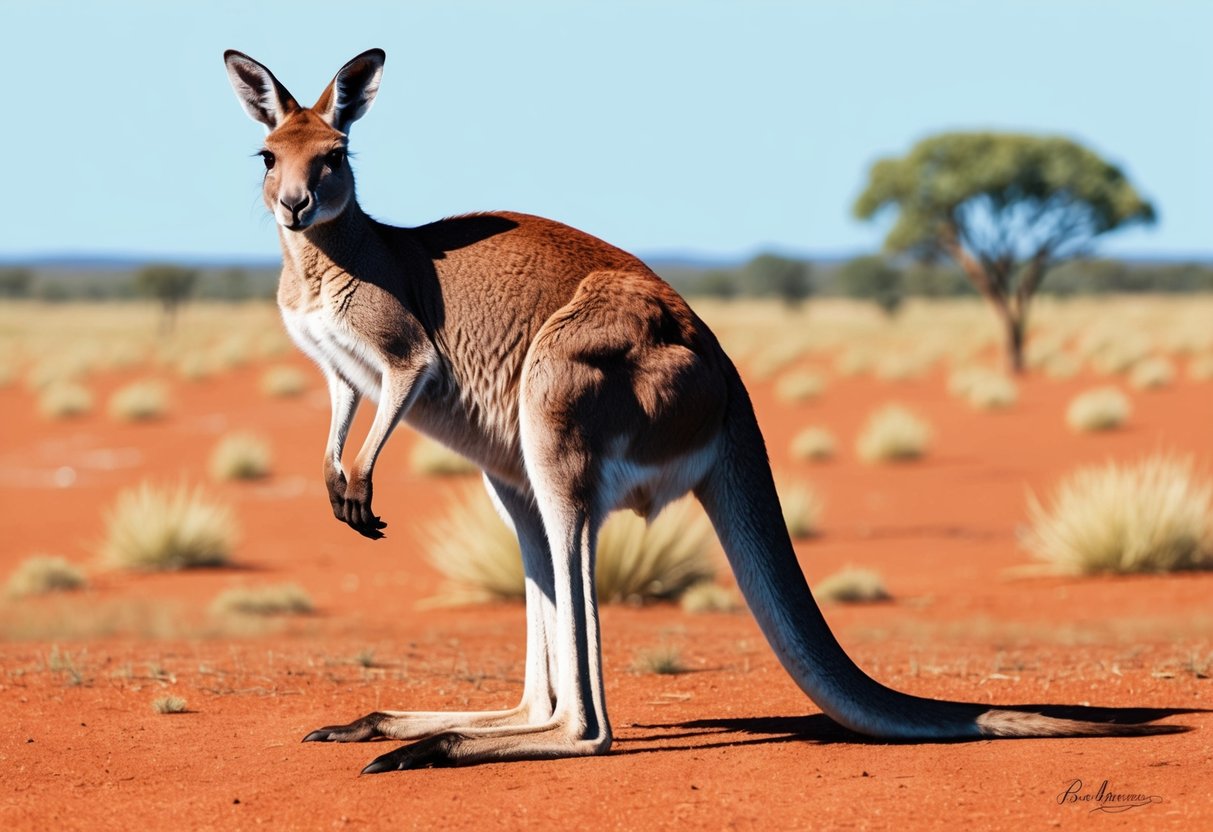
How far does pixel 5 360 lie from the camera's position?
158 feet

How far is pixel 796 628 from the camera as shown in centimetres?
579

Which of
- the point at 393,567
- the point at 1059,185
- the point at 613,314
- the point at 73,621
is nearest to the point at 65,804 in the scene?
the point at 613,314

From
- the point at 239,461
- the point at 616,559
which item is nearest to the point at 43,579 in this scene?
the point at 616,559

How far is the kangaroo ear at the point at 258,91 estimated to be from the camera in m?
5.86

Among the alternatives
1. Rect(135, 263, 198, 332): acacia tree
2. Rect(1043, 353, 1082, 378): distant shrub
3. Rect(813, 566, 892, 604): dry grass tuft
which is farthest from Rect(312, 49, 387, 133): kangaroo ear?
Rect(135, 263, 198, 332): acacia tree

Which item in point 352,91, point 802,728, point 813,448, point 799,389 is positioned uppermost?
point 799,389

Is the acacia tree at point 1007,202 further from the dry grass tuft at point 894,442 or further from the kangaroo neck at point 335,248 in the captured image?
the kangaroo neck at point 335,248

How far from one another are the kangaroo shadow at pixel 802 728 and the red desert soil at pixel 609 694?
0.03 m

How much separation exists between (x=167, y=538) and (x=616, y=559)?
18.8 ft

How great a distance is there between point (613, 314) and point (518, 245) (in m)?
0.59

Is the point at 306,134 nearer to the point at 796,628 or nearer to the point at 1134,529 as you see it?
the point at 796,628

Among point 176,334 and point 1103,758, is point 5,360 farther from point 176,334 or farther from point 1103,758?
point 1103,758

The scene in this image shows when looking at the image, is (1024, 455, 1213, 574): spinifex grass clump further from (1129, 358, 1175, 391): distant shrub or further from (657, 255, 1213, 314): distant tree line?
(657, 255, 1213, 314): distant tree line

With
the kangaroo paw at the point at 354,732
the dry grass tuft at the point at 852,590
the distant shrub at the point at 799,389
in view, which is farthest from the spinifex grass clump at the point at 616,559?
the distant shrub at the point at 799,389
